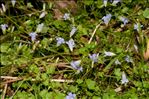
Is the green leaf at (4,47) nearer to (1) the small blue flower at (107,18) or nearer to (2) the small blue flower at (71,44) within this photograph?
(2) the small blue flower at (71,44)

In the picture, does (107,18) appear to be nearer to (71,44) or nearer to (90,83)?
(71,44)

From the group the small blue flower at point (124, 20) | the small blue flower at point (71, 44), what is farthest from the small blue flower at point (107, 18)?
the small blue flower at point (71, 44)

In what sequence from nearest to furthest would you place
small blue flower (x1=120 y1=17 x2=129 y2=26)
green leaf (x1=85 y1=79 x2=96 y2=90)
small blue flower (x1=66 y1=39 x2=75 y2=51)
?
green leaf (x1=85 y1=79 x2=96 y2=90) < small blue flower (x1=66 y1=39 x2=75 y2=51) < small blue flower (x1=120 y1=17 x2=129 y2=26)

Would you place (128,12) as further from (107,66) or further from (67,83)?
(67,83)

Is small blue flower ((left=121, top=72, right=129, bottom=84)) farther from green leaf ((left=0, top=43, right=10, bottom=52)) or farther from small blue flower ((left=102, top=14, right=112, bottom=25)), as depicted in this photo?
green leaf ((left=0, top=43, right=10, bottom=52))

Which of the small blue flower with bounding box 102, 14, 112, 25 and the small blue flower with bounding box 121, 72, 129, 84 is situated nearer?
the small blue flower with bounding box 121, 72, 129, 84

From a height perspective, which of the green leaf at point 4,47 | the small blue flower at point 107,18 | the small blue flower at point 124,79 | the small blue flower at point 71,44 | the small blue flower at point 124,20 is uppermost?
the small blue flower at point 107,18

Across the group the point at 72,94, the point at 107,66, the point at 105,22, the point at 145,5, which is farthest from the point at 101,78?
the point at 145,5

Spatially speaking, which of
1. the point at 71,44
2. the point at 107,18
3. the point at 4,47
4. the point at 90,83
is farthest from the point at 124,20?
the point at 4,47

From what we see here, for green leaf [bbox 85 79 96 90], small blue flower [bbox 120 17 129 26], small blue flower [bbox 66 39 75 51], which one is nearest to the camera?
green leaf [bbox 85 79 96 90]

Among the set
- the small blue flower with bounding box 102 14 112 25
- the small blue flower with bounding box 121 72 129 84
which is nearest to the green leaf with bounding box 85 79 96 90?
the small blue flower with bounding box 121 72 129 84

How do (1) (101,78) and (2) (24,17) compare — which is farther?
(2) (24,17)
